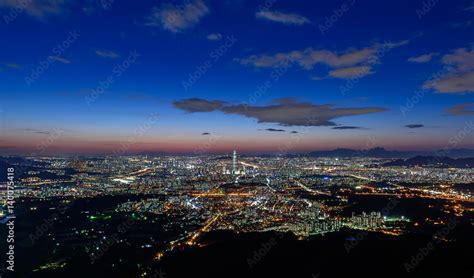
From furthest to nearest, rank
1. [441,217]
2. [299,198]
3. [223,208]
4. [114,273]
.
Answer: [299,198] < [223,208] < [441,217] < [114,273]

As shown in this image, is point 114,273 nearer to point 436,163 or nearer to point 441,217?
point 441,217

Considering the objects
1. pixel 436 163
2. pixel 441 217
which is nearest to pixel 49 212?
pixel 441 217

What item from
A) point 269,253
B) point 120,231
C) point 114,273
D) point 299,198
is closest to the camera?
point 114,273

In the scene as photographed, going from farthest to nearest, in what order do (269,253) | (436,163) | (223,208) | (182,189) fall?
(436,163) < (182,189) < (223,208) < (269,253)

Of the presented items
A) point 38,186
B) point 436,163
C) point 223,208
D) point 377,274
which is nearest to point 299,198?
point 223,208

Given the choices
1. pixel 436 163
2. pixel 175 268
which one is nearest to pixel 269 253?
pixel 175 268

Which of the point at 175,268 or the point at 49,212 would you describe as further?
the point at 49,212

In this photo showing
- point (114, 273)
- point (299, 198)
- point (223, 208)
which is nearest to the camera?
point (114, 273)

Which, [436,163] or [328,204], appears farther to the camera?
[436,163]

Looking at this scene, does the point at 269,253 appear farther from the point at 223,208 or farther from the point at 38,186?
the point at 38,186
